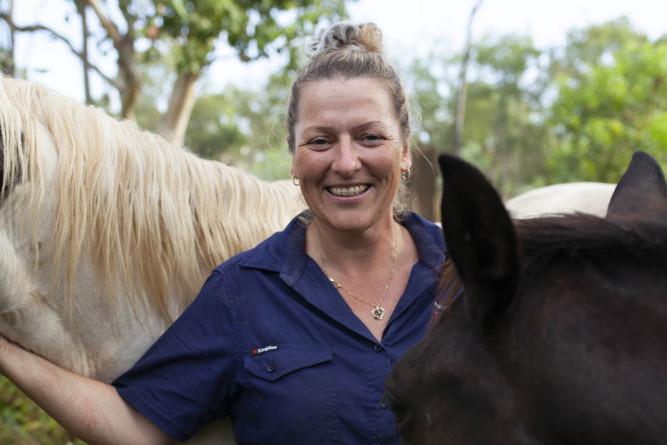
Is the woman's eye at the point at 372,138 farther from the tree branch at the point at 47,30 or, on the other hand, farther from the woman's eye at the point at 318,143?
the tree branch at the point at 47,30

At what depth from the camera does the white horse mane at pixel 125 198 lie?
1.79 metres

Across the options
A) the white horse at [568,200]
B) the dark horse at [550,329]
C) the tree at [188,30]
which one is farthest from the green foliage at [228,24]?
the dark horse at [550,329]

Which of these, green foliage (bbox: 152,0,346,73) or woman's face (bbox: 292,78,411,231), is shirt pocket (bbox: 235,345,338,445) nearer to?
woman's face (bbox: 292,78,411,231)

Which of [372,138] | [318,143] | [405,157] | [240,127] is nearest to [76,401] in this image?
[318,143]

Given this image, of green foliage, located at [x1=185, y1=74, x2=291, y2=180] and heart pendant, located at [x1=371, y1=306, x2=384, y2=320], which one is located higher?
heart pendant, located at [x1=371, y1=306, x2=384, y2=320]

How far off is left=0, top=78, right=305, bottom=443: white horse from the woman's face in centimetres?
45

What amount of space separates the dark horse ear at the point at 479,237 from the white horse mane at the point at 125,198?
4.28 ft

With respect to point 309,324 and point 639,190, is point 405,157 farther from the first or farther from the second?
point 639,190

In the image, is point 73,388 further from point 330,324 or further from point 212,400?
point 330,324

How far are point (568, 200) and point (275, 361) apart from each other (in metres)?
2.21

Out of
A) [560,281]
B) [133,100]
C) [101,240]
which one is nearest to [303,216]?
[101,240]

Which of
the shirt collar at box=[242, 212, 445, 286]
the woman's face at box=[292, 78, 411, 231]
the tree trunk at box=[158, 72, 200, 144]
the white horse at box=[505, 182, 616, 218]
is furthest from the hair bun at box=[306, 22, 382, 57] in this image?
the tree trunk at box=[158, 72, 200, 144]

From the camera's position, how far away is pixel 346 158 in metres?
1.86

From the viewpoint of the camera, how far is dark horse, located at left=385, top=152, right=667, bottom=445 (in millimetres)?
865
